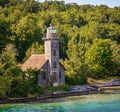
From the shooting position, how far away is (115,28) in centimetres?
10688

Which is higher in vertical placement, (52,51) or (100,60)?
(52,51)

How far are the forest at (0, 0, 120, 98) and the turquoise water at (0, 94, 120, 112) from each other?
467 centimetres

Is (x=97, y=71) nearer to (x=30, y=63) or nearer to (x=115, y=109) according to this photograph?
(x=30, y=63)

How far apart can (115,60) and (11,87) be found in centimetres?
3273

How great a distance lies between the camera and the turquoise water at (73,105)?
41.0m

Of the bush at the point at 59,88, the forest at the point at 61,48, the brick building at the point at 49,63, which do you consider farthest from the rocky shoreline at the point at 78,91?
the brick building at the point at 49,63

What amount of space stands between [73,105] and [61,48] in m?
39.2

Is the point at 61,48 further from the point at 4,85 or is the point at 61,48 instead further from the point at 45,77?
the point at 4,85

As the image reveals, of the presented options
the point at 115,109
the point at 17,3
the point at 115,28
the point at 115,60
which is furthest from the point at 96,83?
the point at 17,3

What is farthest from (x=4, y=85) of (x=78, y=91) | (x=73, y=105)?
(x=78, y=91)

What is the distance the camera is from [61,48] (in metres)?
82.8

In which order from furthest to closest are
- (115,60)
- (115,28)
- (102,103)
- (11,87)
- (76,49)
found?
1. (115,28)
2. (115,60)
3. (76,49)
4. (11,87)
5. (102,103)

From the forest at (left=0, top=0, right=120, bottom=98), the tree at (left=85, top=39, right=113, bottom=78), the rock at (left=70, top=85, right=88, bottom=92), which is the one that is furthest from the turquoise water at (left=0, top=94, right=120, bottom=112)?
the tree at (left=85, top=39, right=113, bottom=78)

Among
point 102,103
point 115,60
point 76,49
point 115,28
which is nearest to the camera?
point 102,103
